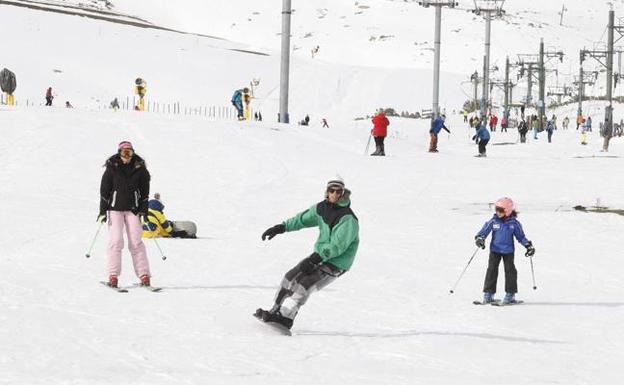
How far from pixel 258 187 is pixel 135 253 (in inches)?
474

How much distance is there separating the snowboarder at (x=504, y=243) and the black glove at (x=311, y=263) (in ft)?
9.25

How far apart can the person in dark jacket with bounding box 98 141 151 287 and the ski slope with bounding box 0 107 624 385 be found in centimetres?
45

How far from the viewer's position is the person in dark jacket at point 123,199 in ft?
31.1

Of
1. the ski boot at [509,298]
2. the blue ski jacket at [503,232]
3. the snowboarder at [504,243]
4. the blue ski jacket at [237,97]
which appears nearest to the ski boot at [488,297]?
the snowboarder at [504,243]

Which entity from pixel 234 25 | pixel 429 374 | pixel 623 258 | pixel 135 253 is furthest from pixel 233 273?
pixel 234 25

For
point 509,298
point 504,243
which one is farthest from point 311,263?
point 509,298

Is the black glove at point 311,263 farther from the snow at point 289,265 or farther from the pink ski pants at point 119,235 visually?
the pink ski pants at point 119,235

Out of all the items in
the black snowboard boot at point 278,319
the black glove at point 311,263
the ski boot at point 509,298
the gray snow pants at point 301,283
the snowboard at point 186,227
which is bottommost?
the ski boot at point 509,298

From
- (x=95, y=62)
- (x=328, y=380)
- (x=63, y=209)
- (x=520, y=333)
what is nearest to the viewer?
(x=328, y=380)

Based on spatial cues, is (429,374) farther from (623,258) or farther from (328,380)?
(623,258)

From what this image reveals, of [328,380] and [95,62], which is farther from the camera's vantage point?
[95,62]

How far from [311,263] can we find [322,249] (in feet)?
0.53

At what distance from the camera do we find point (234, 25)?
135625 mm

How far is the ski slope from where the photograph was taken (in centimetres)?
704
